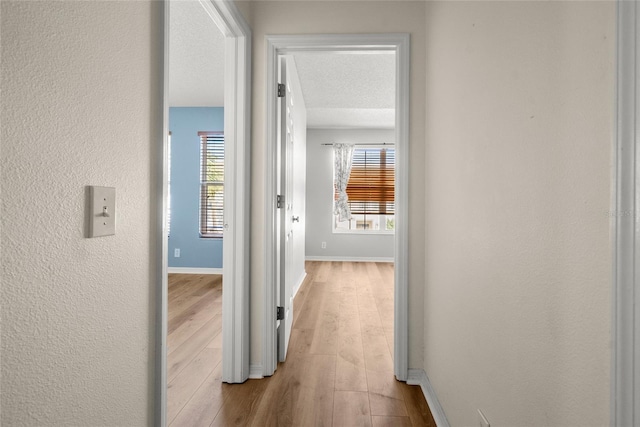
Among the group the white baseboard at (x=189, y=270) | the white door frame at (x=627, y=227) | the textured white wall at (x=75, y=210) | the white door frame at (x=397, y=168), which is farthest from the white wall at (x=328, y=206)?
the white door frame at (x=627, y=227)

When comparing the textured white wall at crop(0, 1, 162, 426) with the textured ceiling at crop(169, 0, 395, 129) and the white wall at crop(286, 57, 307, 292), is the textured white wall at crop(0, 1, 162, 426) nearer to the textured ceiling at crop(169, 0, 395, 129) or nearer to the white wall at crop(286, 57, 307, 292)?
the textured ceiling at crop(169, 0, 395, 129)

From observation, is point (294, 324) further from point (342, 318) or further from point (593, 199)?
point (593, 199)

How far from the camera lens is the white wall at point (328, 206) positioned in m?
6.63

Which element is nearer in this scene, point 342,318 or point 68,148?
point 68,148

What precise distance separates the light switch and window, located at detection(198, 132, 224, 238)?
15.1 feet

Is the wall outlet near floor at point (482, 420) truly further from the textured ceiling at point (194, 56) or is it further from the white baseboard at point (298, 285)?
the white baseboard at point (298, 285)

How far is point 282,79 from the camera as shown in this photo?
219 centimetres

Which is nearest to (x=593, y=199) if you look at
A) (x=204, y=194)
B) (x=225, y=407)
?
(x=225, y=407)

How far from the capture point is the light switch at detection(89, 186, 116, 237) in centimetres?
83

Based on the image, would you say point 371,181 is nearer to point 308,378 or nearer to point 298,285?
point 298,285

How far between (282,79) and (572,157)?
1788 mm

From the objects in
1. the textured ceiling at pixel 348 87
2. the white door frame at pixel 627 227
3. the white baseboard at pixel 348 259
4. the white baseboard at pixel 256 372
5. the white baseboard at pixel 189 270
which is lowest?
the white baseboard at pixel 256 372

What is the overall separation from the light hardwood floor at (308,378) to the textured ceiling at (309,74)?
1.95 m

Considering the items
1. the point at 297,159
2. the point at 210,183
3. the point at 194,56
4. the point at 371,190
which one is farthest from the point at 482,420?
the point at 371,190
